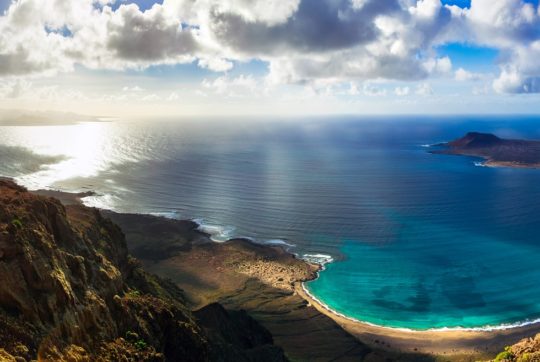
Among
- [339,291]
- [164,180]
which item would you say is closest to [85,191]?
[164,180]

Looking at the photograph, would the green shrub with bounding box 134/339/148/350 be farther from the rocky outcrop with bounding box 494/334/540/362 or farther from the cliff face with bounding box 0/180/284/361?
the rocky outcrop with bounding box 494/334/540/362

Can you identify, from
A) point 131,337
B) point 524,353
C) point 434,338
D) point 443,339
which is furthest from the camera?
point 434,338

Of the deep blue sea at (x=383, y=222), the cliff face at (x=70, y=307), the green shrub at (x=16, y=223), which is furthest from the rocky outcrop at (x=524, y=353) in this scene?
the deep blue sea at (x=383, y=222)

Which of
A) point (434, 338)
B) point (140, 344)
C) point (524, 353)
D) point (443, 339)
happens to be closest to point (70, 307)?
point (140, 344)

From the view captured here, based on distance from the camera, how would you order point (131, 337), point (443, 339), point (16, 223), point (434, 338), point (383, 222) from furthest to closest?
point (383, 222), point (434, 338), point (443, 339), point (131, 337), point (16, 223)

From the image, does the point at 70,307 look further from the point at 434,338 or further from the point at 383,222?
the point at 383,222

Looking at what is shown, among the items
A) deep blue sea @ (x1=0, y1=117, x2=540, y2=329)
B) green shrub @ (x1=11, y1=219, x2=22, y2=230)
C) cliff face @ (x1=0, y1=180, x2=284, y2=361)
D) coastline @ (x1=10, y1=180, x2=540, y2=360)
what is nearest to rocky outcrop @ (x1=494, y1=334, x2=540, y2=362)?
cliff face @ (x1=0, y1=180, x2=284, y2=361)
